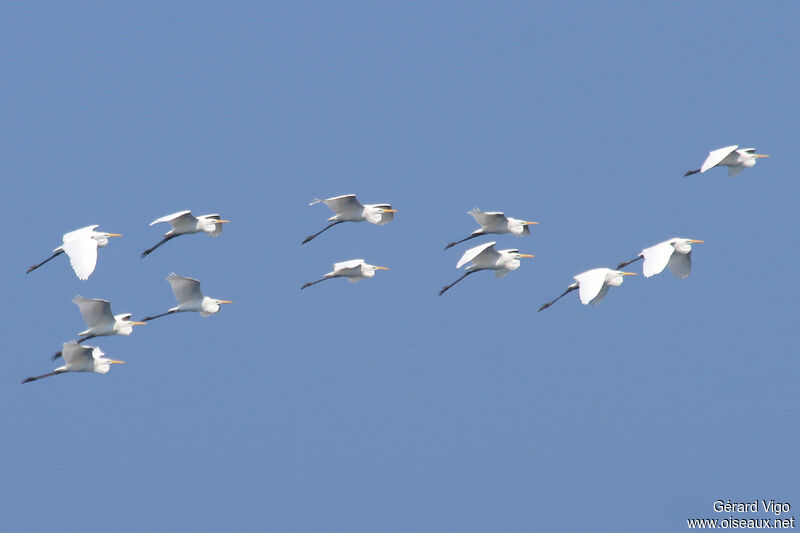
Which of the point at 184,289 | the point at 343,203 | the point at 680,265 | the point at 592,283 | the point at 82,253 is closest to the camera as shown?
the point at 82,253

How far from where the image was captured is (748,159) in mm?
28781

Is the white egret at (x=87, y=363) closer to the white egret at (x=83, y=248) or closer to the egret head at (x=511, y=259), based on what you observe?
the white egret at (x=83, y=248)

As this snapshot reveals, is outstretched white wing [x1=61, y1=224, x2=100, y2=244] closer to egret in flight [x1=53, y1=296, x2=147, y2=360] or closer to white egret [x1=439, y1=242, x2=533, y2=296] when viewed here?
egret in flight [x1=53, y1=296, x2=147, y2=360]

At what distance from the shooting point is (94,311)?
81.8 feet

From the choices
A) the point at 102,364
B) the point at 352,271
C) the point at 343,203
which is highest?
the point at 343,203

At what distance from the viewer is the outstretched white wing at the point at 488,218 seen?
27.8m

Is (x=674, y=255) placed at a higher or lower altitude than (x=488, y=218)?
lower

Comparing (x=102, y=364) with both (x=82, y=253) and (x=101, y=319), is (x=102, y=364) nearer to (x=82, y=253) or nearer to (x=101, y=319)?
(x=101, y=319)

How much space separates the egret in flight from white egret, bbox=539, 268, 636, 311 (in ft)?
25.2

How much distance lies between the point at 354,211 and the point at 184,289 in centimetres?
366

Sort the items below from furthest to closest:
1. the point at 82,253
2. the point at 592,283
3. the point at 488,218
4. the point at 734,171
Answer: the point at 734,171, the point at 488,218, the point at 592,283, the point at 82,253

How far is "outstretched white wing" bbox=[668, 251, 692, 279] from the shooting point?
26844 millimetres

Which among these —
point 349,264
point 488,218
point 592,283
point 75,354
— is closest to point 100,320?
point 75,354

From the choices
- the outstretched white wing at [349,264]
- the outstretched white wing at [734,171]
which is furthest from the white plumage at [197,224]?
the outstretched white wing at [734,171]
